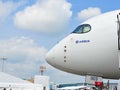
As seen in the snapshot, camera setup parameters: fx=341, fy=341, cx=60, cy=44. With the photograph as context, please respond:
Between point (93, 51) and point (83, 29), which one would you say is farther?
point (83, 29)

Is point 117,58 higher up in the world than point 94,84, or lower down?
higher up

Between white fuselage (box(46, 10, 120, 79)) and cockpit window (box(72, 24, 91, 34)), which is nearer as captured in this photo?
white fuselage (box(46, 10, 120, 79))

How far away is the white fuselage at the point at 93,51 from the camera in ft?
57.5

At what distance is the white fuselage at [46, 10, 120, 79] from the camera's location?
57.5 feet

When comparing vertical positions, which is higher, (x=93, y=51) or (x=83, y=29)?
(x=83, y=29)

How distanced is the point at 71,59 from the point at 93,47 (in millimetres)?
1510

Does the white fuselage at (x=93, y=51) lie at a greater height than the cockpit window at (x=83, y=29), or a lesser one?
lesser

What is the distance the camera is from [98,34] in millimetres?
18000

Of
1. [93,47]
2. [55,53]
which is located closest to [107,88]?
[93,47]

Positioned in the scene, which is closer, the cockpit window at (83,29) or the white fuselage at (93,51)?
the white fuselage at (93,51)

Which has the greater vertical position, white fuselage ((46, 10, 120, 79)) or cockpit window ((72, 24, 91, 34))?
cockpit window ((72, 24, 91, 34))

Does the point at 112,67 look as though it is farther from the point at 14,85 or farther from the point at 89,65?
the point at 14,85

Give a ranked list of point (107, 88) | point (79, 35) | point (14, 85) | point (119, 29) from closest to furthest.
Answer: point (119, 29) < point (107, 88) < point (79, 35) < point (14, 85)

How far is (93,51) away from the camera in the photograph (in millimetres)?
17891
